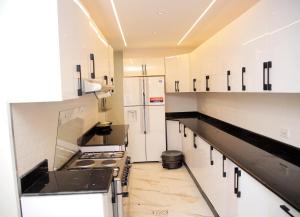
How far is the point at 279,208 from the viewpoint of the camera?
1429 mm

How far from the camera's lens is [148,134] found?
16.2ft

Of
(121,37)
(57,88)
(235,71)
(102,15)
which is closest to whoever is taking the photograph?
(57,88)

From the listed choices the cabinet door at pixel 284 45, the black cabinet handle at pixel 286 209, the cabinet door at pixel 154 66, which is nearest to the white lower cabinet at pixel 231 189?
the black cabinet handle at pixel 286 209

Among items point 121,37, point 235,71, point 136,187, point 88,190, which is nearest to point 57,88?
point 88,190

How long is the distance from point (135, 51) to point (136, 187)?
3.15 meters

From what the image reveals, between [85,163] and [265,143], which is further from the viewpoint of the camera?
[265,143]

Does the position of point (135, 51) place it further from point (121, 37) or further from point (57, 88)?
point (57, 88)

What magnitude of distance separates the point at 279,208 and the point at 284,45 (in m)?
1.09

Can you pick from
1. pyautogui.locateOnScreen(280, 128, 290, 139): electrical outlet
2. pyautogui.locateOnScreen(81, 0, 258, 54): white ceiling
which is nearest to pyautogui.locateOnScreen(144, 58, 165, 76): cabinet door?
pyautogui.locateOnScreen(81, 0, 258, 54): white ceiling

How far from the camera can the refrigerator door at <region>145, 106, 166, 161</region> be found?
492cm

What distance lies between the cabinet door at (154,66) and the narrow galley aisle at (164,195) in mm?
2073

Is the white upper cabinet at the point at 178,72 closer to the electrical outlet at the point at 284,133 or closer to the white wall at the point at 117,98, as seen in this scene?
the white wall at the point at 117,98

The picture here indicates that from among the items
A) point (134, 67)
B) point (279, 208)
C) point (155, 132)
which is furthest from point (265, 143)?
point (134, 67)

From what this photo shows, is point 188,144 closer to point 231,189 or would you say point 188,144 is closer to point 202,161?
point 202,161
